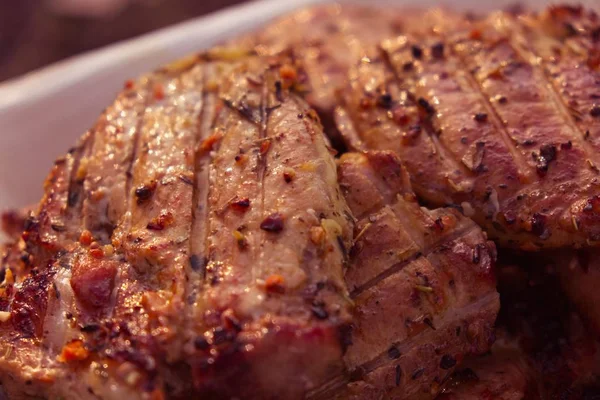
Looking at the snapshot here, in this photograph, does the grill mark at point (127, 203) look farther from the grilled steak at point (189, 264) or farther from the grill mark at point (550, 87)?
the grill mark at point (550, 87)

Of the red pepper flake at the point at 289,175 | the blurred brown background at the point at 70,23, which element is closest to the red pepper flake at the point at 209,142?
the red pepper flake at the point at 289,175

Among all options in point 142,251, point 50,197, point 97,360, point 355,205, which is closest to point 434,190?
point 355,205

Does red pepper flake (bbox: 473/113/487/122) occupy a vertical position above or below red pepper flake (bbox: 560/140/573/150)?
above

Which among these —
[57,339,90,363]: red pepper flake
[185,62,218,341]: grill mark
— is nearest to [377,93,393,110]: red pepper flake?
[185,62,218,341]: grill mark

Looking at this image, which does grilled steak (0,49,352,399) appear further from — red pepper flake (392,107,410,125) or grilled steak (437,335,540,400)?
grilled steak (437,335,540,400)

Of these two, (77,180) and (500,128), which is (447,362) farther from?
(77,180)

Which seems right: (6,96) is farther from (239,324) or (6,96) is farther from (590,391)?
(590,391)

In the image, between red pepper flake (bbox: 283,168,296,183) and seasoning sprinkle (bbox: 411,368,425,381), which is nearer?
red pepper flake (bbox: 283,168,296,183)

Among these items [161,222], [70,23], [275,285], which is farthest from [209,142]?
[70,23]
